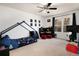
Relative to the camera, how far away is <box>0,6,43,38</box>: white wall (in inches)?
83.2

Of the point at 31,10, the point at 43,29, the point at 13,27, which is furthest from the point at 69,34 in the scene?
the point at 13,27

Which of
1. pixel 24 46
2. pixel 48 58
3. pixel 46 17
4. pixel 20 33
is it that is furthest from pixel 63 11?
pixel 24 46

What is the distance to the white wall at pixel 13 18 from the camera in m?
2.11

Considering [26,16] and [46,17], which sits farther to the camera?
[46,17]

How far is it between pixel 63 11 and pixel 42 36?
3.54 ft

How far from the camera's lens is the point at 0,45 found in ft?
7.98

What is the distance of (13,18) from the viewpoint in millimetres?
2234

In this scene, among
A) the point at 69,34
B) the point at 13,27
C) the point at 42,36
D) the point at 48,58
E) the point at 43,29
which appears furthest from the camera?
the point at 69,34

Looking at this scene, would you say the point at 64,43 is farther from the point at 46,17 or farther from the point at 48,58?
the point at 48,58

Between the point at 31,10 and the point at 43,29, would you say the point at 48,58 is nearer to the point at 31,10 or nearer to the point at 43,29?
the point at 43,29

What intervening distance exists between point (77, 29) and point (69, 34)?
0.39 metres

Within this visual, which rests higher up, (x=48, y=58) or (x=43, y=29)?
(x=43, y=29)

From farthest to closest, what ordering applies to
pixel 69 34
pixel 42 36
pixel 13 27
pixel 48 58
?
1. pixel 69 34
2. pixel 42 36
3. pixel 13 27
4. pixel 48 58

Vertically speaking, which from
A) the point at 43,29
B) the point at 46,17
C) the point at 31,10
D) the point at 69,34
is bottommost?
the point at 69,34
